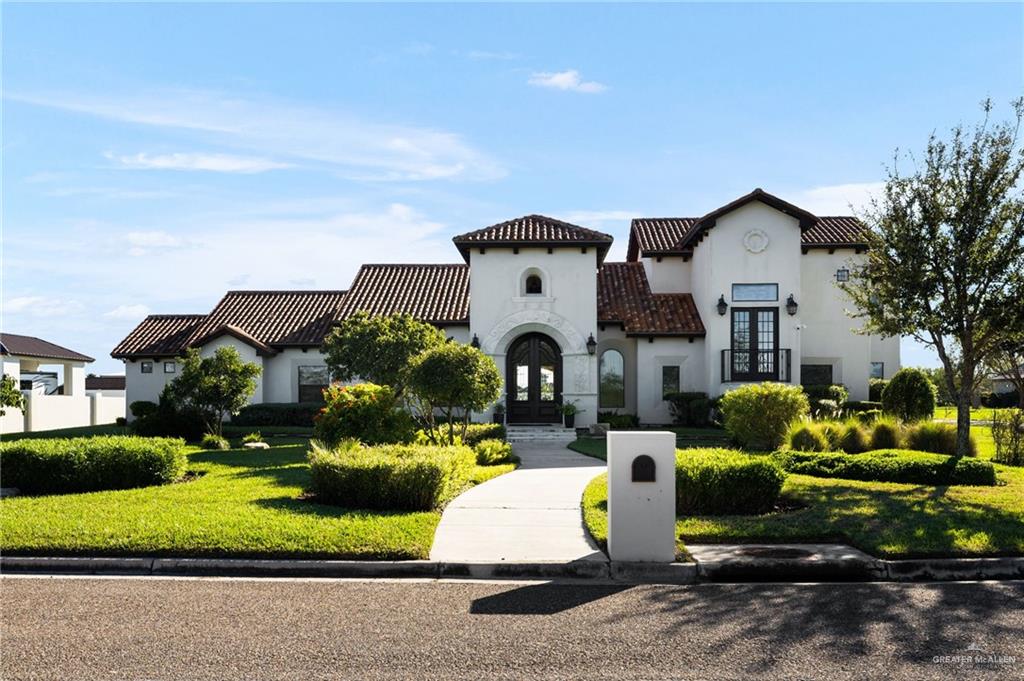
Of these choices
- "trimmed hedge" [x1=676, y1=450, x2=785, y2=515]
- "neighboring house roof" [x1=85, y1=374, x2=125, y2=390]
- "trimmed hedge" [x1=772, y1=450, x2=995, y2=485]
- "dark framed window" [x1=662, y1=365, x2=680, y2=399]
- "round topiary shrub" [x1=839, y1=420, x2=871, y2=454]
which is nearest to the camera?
"trimmed hedge" [x1=676, y1=450, x2=785, y2=515]

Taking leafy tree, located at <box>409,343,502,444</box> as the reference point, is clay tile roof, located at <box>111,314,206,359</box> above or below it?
above

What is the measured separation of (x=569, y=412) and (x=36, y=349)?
33.1 meters

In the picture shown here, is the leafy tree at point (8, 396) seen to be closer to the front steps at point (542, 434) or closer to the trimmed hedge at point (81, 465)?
the trimmed hedge at point (81, 465)

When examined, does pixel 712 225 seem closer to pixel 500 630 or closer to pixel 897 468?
pixel 897 468

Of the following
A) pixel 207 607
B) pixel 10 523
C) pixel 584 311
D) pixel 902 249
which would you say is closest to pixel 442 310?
pixel 584 311

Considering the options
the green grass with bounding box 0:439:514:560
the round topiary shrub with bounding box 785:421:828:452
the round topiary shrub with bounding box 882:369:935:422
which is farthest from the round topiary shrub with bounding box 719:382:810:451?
the green grass with bounding box 0:439:514:560

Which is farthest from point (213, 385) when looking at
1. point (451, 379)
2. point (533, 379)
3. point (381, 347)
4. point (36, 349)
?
point (36, 349)

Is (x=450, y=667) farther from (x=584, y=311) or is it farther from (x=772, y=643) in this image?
(x=584, y=311)

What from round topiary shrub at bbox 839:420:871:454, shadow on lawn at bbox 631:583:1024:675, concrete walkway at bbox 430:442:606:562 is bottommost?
shadow on lawn at bbox 631:583:1024:675

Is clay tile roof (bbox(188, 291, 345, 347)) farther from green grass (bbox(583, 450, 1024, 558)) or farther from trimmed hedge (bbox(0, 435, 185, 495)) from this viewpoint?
green grass (bbox(583, 450, 1024, 558))

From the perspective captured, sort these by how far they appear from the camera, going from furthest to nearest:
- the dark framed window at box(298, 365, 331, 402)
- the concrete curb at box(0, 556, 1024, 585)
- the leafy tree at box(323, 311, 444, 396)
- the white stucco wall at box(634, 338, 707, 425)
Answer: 1. the dark framed window at box(298, 365, 331, 402)
2. the white stucco wall at box(634, 338, 707, 425)
3. the leafy tree at box(323, 311, 444, 396)
4. the concrete curb at box(0, 556, 1024, 585)

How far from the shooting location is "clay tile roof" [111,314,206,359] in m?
30.0

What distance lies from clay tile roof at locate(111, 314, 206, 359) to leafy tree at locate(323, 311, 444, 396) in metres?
11.8

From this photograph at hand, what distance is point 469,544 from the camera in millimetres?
8938
